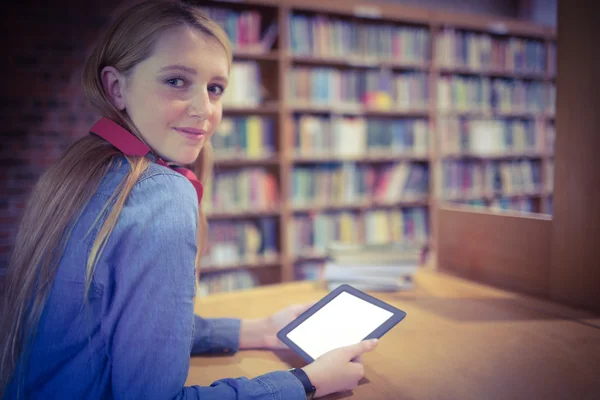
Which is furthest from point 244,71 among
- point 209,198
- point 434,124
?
point 434,124

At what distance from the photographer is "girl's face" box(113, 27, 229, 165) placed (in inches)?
29.7

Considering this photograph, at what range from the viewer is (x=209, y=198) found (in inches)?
112

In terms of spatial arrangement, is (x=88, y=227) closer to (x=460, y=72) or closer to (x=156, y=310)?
(x=156, y=310)

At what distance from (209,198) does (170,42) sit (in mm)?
2144

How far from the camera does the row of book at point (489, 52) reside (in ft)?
11.4

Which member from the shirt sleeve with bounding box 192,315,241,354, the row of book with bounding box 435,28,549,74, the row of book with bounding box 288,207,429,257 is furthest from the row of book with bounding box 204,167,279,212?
the shirt sleeve with bounding box 192,315,241,354

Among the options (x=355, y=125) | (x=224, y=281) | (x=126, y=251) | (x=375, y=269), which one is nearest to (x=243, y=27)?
(x=355, y=125)

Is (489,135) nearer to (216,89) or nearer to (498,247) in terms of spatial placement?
(498,247)

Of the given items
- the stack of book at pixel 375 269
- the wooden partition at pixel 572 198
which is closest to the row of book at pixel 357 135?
the stack of book at pixel 375 269

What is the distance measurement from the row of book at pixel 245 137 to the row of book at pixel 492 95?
4.88 ft

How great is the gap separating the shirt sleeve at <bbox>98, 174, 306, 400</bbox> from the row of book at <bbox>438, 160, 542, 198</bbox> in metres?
3.16

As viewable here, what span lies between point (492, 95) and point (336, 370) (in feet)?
11.9

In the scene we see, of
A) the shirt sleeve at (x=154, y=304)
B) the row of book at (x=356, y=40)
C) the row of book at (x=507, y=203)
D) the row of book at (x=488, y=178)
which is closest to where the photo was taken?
the shirt sleeve at (x=154, y=304)

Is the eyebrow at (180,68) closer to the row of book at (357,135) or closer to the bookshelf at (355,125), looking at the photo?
the bookshelf at (355,125)
